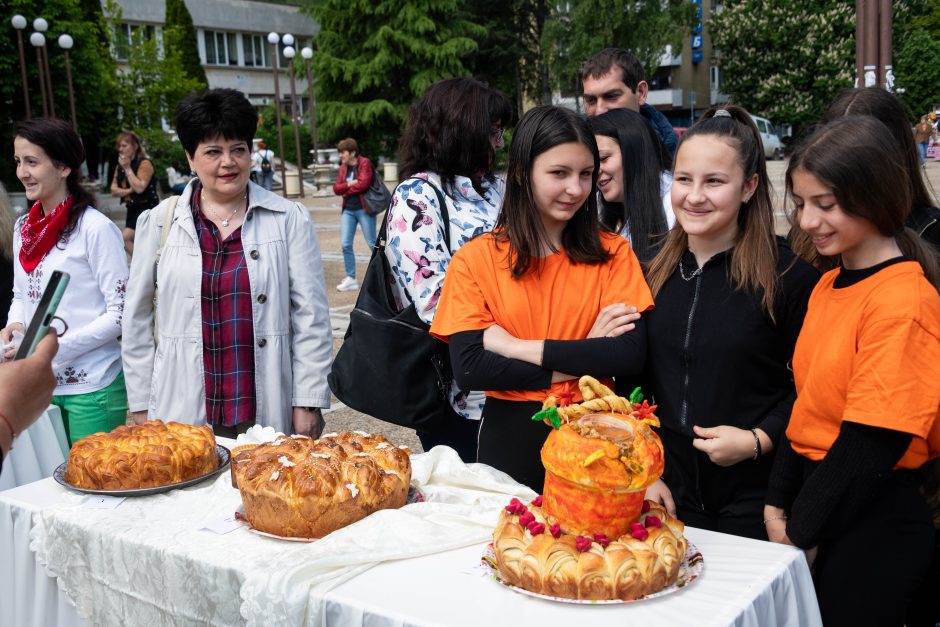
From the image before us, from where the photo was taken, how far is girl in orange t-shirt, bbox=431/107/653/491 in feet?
8.45

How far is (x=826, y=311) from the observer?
2.22 metres

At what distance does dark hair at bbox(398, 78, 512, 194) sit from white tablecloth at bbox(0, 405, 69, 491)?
1.82 metres

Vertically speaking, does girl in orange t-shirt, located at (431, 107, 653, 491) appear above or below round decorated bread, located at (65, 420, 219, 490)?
above

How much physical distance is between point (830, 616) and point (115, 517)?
76.8 inches

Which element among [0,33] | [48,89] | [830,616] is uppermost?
[0,33]

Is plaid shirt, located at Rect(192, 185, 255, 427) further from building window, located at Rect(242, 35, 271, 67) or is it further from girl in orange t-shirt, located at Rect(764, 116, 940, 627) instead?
building window, located at Rect(242, 35, 271, 67)

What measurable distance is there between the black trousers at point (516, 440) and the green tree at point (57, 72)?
2264 centimetres

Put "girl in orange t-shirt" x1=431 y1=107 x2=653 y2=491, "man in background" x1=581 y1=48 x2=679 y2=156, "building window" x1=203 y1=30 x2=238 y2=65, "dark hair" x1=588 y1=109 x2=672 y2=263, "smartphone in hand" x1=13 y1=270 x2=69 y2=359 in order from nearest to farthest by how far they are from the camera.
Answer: "smartphone in hand" x1=13 y1=270 x2=69 y2=359
"girl in orange t-shirt" x1=431 y1=107 x2=653 y2=491
"dark hair" x1=588 y1=109 x2=672 y2=263
"man in background" x1=581 y1=48 x2=679 y2=156
"building window" x1=203 y1=30 x2=238 y2=65

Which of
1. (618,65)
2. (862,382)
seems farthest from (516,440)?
(618,65)

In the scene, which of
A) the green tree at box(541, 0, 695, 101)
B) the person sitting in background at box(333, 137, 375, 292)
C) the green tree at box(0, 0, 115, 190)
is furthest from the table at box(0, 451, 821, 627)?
the green tree at box(541, 0, 695, 101)

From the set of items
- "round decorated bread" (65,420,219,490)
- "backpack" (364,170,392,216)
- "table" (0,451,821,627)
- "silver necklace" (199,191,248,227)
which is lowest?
"table" (0,451,821,627)

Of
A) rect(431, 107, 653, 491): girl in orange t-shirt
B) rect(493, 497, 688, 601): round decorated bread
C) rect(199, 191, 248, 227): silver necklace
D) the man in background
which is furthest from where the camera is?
the man in background

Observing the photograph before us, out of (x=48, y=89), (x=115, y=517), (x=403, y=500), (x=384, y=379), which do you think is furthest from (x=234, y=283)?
(x=48, y=89)

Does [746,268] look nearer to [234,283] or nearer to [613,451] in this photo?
[613,451]
